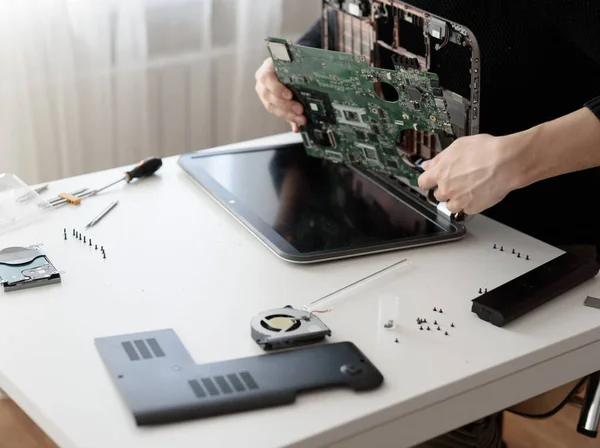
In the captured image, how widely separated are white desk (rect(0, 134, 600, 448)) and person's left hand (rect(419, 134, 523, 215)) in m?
0.09

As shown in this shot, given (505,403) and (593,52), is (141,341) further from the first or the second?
(593,52)

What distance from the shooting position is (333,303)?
1.09m

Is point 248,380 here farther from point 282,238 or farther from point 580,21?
point 580,21

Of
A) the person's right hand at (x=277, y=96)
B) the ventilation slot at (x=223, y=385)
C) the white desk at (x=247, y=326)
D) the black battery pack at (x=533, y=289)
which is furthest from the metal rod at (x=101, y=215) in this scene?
the black battery pack at (x=533, y=289)

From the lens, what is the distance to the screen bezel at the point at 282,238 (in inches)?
46.7

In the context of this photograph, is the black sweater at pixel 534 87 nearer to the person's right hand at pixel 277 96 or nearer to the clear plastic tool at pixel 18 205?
the person's right hand at pixel 277 96

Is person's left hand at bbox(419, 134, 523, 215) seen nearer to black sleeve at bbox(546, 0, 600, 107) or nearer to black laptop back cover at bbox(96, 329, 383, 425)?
black sleeve at bbox(546, 0, 600, 107)

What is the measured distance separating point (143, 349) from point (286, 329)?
0.16m

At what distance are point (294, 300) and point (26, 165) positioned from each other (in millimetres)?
966

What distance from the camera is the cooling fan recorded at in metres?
0.98

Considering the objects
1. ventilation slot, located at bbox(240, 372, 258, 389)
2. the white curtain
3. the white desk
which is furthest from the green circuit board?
the white curtain

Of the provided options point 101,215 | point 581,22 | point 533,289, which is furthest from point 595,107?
point 101,215

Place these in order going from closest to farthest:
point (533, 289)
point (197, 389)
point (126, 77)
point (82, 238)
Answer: point (197, 389) → point (533, 289) → point (82, 238) → point (126, 77)

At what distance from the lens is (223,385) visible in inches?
35.6
